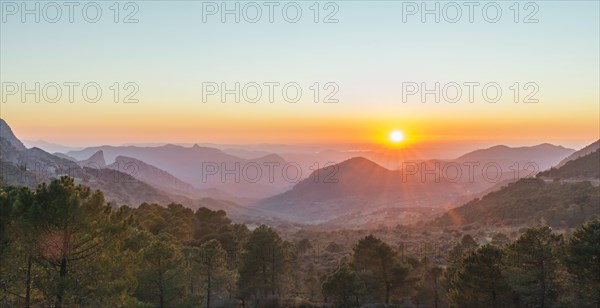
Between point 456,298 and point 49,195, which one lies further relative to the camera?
point 456,298

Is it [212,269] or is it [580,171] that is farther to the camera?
[580,171]

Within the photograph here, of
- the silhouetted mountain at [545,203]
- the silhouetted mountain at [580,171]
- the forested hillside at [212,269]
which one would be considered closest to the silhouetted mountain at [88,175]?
the silhouetted mountain at [545,203]

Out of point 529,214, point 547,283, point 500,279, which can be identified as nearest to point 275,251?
point 500,279

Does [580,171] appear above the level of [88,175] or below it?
above

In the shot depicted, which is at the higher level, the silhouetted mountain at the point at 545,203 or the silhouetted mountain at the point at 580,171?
the silhouetted mountain at the point at 580,171

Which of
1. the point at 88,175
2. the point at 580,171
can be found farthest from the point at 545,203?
the point at 88,175

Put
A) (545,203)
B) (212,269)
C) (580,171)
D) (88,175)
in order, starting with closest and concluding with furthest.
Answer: (212,269)
(545,203)
(580,171)
(88,175)

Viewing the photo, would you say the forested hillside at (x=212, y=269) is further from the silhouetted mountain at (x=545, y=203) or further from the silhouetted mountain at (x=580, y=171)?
the silhouetted mountain at (x=580, y=171)

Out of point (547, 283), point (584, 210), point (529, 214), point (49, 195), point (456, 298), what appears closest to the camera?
point (49, 195)

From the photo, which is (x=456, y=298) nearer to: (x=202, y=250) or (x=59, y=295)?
(x=202, y=250)

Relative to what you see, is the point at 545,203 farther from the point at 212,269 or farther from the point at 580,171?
the point at 212,269

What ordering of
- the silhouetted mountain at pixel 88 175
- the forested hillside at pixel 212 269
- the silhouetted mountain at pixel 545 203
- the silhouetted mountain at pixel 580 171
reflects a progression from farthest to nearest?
1. the silhouetted mountain at pixel 88 175
2. the silhouetted mountain at pixel 580 171
3. the silhouetted mountain at pixel 545 203
4. the forested hillside at pixel 212 269
